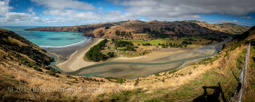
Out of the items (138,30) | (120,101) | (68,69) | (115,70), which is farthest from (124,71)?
(138,30)

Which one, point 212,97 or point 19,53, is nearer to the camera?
point 212,97

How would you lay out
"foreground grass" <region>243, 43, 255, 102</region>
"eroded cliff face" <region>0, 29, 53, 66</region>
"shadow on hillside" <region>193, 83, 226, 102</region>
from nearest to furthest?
"foreground grass" <region>243, 43, 255, 102</region> → "shadow on hillside" <region>193, 83, 226, 102</region> → "eroded cliff face" <region>0, 29, 53, 66</region>

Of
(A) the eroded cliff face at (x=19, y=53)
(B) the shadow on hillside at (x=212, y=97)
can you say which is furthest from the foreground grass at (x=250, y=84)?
(A) the eroded cliff face at (x=19, y=53)

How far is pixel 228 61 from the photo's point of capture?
19906 millimetres

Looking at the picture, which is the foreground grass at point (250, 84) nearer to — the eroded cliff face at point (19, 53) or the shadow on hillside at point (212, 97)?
the shadow on hillside at point (212, 97)

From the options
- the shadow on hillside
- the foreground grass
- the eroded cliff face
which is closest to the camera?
the foreground grass

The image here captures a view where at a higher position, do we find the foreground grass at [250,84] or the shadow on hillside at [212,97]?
the foreground grass at [250,84]

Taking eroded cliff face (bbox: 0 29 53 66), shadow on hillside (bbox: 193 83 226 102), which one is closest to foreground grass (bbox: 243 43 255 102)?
shadow on hillside (bbox: 193 83 226 102)

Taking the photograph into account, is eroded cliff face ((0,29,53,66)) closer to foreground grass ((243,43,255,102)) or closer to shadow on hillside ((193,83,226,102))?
shadow on hillside ((193,83,226,102))

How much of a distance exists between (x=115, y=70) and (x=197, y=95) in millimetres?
45780

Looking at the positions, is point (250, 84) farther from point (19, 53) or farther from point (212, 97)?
point (19, 53)

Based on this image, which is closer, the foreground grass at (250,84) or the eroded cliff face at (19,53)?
the foreground grass at (250,84)

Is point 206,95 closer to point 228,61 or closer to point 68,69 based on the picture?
point 228,61

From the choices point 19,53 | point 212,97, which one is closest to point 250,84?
point 212,97
